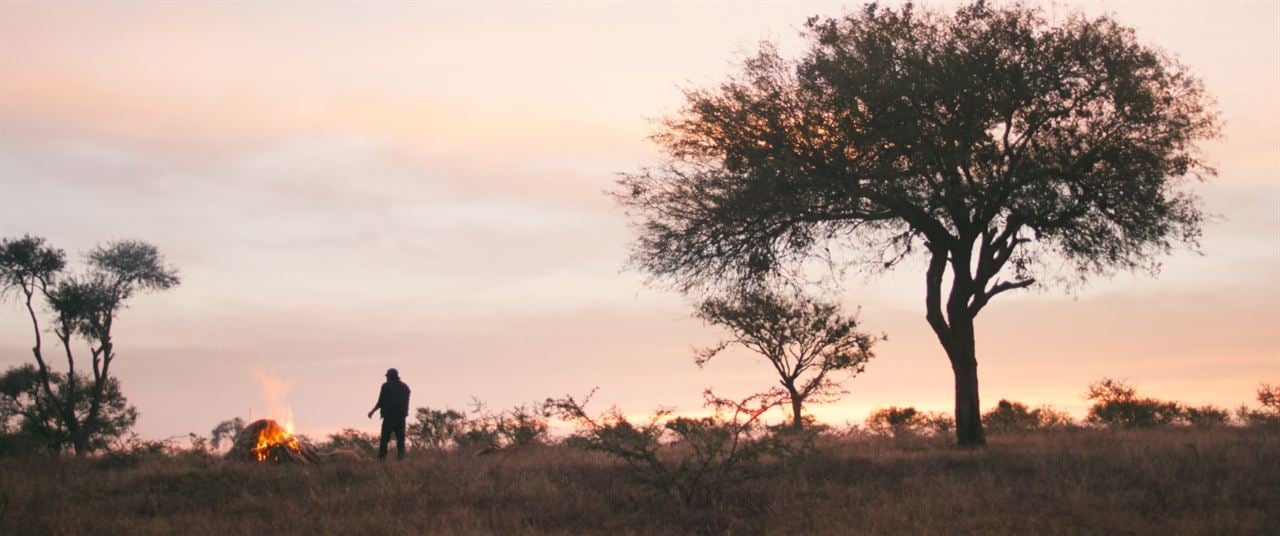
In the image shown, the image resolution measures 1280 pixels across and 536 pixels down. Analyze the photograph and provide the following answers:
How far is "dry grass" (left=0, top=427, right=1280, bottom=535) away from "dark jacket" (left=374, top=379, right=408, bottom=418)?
127 cm

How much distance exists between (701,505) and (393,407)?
8147 mm

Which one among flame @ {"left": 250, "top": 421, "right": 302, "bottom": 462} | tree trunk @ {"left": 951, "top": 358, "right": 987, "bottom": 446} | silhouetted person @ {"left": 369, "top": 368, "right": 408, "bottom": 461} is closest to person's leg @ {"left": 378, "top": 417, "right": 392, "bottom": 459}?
silhouetted person @ {"left": 369, "top": 368, "right": 408, "bottom": 461}

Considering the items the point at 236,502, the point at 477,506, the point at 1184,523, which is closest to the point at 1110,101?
the point at 1184,523

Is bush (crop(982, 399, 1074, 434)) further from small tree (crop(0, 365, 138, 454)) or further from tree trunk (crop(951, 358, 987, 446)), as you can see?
small tree (crop(0, 365, 138, 454))

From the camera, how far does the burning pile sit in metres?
24.1

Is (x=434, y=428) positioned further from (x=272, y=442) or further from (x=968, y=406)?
(x=968, y=406)

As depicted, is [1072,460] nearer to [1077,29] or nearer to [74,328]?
[1077,29]

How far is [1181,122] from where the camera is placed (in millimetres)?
25328

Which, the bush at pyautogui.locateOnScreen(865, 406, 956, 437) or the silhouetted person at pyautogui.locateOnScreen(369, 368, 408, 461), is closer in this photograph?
the silhouetted person at pyautogui.locateOnScreen(369, 368, 408, 461)

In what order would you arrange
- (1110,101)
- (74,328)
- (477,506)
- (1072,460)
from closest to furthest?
(477,506) → (1072,460) → (1110,101) → (74,328)

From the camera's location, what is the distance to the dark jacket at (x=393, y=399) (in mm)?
23797

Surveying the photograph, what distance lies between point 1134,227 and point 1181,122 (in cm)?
259

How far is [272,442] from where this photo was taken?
24.5 meters

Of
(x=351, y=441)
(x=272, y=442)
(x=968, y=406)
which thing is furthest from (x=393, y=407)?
(x=968, y=406)
